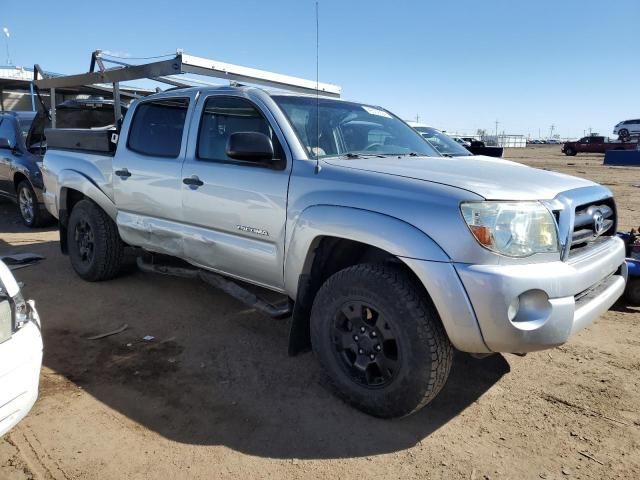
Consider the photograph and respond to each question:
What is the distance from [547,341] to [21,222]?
30.0 ft

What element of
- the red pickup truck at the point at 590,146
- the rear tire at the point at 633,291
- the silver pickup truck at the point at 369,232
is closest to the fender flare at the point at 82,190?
the silver pickup truck at the point at 369,232

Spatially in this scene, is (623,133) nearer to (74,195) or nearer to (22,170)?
(22,170)

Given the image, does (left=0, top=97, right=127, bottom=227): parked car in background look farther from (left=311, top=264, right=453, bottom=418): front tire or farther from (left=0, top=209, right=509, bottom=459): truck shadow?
(left=311, top=264, right=453, bottom=418): front tire

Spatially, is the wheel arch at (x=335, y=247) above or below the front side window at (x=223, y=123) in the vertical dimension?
below

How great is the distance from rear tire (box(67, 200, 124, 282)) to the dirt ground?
3.20ft

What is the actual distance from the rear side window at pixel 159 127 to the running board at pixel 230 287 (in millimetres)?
995

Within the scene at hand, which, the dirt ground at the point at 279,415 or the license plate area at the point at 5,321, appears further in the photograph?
the dirt ground at the point at 279,415

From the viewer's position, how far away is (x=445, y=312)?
2.51 metres

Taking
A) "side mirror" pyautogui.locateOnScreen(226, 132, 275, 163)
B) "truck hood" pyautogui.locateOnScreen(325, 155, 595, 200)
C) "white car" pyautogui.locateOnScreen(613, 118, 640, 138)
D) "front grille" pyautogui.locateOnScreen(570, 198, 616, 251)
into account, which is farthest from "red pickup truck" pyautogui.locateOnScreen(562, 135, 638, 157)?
"side mirror" pyautogui.locateOnScreen(226, 132, 275, 163)

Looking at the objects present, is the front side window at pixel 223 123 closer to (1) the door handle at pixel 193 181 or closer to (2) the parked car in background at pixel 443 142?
(1) the door handle at pixel 193 181

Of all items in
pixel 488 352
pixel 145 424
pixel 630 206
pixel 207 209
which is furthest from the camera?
pixel 630 206

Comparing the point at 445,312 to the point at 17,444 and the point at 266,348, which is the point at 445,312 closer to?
the point at 266,348

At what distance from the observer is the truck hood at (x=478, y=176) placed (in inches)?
103

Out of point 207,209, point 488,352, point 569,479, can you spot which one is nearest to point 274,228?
point 207,209
